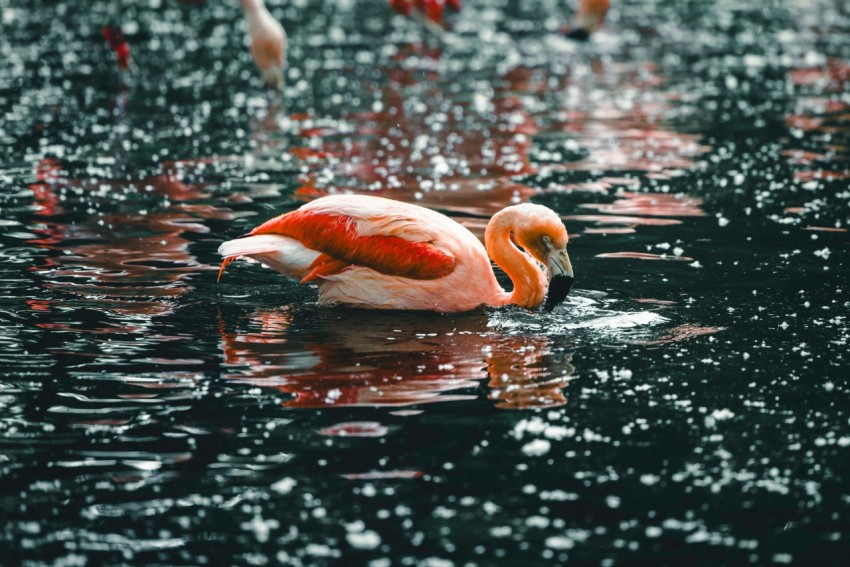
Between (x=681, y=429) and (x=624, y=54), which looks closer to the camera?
(x=681, y=429)

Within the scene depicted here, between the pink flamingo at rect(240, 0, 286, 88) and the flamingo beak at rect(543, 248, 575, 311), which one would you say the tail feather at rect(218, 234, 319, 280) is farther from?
the pink flamingo at rect(240, 0, 286, 88)

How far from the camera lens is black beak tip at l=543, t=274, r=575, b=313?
608cm

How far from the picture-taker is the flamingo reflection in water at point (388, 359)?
5.17 metres

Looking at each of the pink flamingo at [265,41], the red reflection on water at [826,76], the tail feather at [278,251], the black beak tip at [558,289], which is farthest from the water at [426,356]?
the red reflection on water at [826,76]

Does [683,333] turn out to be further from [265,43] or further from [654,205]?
[265,43]

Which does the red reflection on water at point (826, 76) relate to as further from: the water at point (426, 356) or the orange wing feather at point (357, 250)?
the orange wing feather at point (357, 250)

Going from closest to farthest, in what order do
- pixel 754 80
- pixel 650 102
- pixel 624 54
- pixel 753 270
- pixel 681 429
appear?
1. pixel 681 429
2. pixel 753 270
3. pixel 650 102
4. pixel 754 80
5. pixel 624 54

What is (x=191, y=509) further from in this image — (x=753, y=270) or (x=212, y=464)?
(x=753, y=270)

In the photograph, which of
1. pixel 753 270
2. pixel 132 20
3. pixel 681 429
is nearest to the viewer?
pixel 681 429

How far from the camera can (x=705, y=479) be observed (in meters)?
4.34

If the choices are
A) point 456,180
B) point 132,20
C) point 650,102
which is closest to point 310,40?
point 132,20

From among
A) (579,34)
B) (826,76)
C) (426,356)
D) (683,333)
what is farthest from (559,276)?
(579,34)

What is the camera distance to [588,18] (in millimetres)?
18703

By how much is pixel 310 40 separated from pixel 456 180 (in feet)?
32.1
